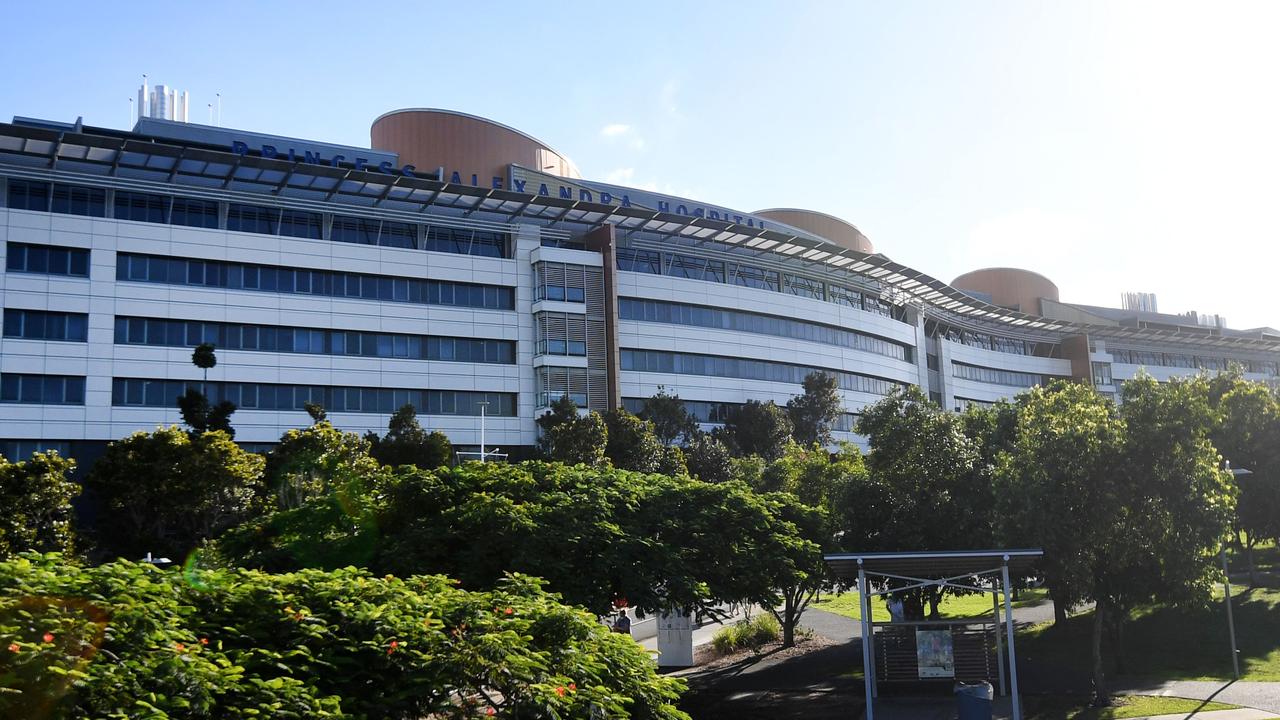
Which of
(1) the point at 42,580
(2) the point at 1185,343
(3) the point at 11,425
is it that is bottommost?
(1) the point at 42,580

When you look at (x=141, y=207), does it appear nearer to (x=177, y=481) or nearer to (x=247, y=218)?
(x=247, y=218)

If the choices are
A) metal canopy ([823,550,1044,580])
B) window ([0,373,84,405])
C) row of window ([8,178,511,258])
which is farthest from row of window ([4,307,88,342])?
metal canopy ([823,550,1044,580])

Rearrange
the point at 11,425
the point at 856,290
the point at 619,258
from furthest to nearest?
1. the point at 856,290
2. the point at 619,258
3. the point at 11,425

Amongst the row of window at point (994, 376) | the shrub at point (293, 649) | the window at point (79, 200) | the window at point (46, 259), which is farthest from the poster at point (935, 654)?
the row of window at point (994, 376)

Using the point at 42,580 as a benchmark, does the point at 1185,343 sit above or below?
above

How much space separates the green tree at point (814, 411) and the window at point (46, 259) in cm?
4731

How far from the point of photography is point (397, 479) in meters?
27.4

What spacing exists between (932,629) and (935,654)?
25.3 inches

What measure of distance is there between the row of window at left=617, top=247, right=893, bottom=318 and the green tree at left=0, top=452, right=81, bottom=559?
4463 centimetres

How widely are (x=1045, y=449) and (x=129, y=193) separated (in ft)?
177

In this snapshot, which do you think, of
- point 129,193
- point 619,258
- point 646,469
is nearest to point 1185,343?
point 619,258

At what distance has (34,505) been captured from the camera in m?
36.7

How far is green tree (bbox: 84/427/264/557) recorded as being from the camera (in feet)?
139

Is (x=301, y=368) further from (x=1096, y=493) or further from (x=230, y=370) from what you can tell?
(x=1096, y=493)
